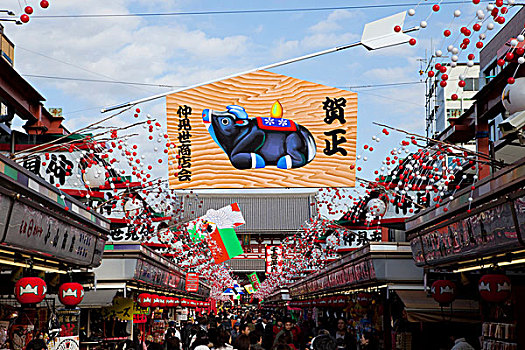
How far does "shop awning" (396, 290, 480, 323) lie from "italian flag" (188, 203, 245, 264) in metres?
12.9

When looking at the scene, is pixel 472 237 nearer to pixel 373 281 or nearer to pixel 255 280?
pixel 373 281

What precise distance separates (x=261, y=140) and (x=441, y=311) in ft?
16.2

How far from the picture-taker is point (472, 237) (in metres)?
9.16

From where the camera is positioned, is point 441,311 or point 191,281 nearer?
point 441,311

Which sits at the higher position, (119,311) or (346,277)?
(346,277)

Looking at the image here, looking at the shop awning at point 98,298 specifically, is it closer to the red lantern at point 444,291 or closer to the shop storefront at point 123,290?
the shop storefront at point 123,290

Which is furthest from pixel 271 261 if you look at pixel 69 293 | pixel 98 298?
pixel 69 293

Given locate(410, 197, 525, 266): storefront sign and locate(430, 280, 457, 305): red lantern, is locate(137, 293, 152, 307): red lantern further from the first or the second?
locate(430, 280, 457, 305): red lantern

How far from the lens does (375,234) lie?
89.8ft

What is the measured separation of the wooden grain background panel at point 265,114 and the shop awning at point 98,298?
3.88 metres

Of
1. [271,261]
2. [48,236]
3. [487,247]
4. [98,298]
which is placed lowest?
[98,298]

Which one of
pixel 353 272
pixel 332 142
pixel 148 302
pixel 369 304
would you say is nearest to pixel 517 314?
pixel 332 142

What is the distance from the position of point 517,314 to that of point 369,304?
386 inches

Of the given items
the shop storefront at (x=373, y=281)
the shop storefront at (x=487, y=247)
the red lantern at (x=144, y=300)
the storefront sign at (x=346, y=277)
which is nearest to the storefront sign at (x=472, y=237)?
the shop storefront at (x=487, y=247)
